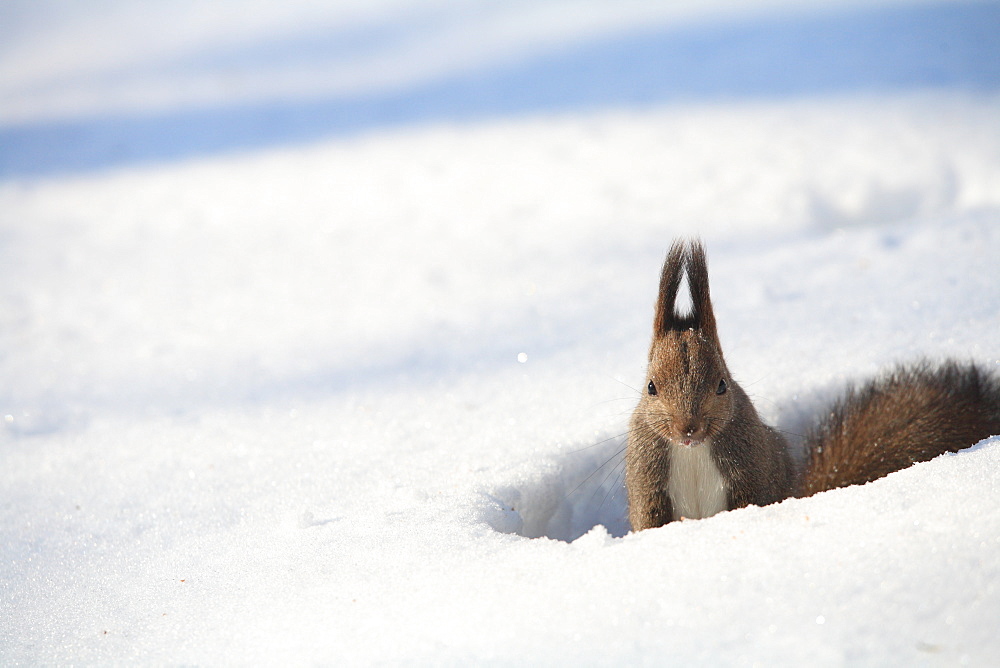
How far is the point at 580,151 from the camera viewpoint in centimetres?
493

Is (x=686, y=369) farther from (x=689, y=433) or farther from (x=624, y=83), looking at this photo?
(x=624, y=83)

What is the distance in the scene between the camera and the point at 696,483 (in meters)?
2.04

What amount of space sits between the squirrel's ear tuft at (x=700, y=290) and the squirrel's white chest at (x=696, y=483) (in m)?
0.27

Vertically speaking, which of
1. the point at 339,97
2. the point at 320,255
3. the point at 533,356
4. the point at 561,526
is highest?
the point at 339,97

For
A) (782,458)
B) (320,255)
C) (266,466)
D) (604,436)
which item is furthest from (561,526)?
(320,255)

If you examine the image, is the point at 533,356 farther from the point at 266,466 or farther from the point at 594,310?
the point at 266,466

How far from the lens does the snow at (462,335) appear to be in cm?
153

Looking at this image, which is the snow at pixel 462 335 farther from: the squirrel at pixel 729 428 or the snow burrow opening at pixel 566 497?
the squirrel at pixel 729 428

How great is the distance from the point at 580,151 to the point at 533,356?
2.25 metres

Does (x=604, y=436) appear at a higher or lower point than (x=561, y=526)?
higher

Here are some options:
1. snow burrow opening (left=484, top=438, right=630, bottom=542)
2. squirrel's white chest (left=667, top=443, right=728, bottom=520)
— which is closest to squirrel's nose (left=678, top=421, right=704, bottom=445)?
squirrel's white chest (left=667, top=443, right=728, bottom=520)

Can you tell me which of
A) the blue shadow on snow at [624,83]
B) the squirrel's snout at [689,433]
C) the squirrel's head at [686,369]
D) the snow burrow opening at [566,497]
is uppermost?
the blue shadow on snow at [624,83]

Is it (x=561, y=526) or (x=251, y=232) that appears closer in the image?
(x=561, y=526)

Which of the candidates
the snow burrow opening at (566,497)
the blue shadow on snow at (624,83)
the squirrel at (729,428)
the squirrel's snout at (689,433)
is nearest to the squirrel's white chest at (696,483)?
the squirrel at (729,428)
